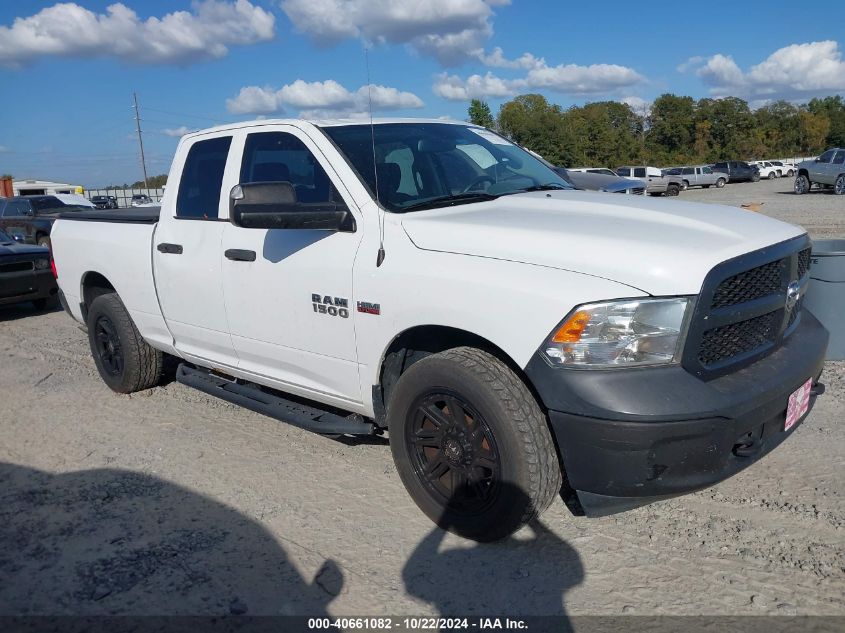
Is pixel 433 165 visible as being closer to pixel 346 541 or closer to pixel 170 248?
pixel 170 248

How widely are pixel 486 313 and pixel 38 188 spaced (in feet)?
260

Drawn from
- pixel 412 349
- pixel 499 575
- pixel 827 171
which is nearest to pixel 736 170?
pixel 827 171

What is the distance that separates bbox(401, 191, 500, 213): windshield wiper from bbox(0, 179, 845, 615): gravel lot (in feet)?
5.12

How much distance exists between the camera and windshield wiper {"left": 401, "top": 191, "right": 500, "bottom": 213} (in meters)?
3.74

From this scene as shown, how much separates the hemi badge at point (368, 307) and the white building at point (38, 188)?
68.5 meters

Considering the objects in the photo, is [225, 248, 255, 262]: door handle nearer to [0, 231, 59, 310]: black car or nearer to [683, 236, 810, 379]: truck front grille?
[683, 236, 810, 379]: truck front grille

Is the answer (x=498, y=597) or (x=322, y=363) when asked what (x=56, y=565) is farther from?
(x=498, y=597)

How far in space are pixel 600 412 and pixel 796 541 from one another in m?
1.32

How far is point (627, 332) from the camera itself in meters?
2.81

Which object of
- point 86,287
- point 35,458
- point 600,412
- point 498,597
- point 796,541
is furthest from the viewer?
point 86,287

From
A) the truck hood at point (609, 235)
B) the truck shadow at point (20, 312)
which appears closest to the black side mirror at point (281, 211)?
the truck hood at point (609, 235)

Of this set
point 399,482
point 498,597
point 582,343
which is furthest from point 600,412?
point 399,482

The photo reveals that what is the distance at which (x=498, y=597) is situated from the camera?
299cm

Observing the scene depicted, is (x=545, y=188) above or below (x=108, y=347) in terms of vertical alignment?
above
